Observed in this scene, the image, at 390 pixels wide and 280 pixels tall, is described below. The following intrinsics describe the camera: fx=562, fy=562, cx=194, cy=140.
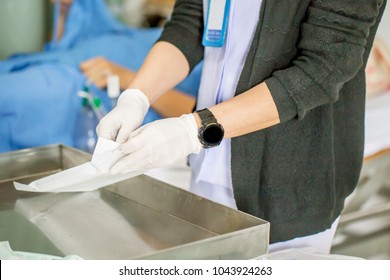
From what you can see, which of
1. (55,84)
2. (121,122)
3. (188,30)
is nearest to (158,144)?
(121,122)

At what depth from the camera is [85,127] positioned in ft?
7.55

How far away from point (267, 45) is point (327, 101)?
7.1 inches

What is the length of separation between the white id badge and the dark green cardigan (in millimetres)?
102

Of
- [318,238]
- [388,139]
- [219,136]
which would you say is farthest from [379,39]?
[219,136]

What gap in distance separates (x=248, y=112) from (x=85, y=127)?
1274 mm

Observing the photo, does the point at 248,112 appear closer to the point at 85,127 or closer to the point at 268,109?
the point at 268,109

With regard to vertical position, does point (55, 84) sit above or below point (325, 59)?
below

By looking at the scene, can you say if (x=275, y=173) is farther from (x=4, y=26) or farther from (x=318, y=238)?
(x=4, y=26)

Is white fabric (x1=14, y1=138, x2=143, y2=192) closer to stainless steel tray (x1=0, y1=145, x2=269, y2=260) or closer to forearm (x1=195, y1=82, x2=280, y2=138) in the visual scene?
stainless steel tray (x1=0, y1=145, x2=269, y2=260)

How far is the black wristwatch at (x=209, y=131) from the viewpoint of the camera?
1142 millimetres

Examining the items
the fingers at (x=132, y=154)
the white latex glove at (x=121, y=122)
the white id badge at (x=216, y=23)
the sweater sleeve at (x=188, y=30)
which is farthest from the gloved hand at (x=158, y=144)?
the sweater sleeve at (x=188, y=30)

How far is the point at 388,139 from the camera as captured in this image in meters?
2.25

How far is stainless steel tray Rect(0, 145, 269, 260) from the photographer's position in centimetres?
95

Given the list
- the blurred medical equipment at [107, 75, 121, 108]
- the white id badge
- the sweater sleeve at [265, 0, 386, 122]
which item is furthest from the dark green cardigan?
the blurred medical equipment at [107, 75, 121, 108]
